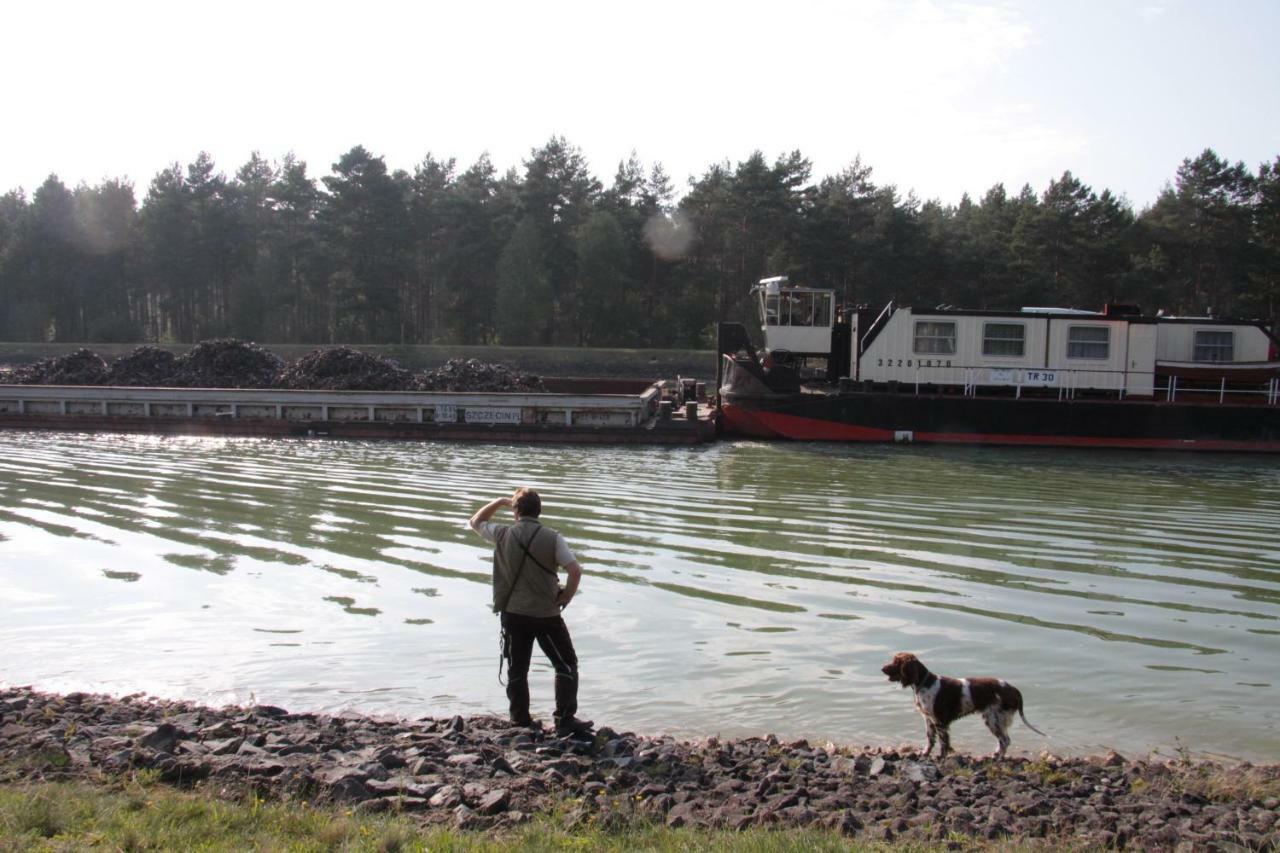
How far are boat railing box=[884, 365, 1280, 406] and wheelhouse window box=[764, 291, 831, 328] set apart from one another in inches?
108

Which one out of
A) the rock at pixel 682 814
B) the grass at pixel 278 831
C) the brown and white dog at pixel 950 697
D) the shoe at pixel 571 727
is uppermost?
the brown and white dog at pixel 950 697

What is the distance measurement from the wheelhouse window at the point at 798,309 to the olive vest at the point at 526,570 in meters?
Result: 21.3

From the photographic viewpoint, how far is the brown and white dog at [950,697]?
19.3ft

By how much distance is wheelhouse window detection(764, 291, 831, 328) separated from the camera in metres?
26.7

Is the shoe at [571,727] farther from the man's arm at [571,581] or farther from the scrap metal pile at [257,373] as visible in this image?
the scrap metal pile at [257,373]

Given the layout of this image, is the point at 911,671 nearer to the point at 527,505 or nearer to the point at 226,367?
the point at 527,505

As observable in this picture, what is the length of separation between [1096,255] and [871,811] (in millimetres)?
48940

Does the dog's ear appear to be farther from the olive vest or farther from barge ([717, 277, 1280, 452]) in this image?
barge ([717, 277, 1280, 452])

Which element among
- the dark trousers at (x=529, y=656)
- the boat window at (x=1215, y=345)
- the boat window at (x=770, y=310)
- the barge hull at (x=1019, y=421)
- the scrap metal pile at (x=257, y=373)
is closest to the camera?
the dark trousers at (x=529, y=656)

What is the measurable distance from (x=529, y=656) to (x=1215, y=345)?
26129mm

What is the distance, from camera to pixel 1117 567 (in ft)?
38.0

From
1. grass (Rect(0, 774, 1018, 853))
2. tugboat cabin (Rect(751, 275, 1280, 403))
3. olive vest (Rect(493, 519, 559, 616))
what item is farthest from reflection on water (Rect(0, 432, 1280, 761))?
tugboat cabin (Rect(751, 275, 1280, 403))

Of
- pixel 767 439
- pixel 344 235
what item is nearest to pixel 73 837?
pixel 767 439

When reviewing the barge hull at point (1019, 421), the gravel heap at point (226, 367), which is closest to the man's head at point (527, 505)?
the barge hull at point (1019, 421)
